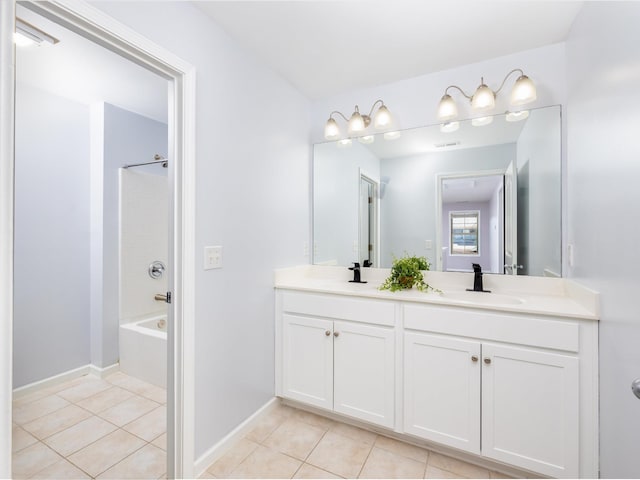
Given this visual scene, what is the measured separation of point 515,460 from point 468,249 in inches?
45.9

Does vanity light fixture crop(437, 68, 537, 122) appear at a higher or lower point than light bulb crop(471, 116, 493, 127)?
higher

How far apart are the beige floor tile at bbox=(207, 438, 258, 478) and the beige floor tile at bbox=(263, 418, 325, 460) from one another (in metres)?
0.10

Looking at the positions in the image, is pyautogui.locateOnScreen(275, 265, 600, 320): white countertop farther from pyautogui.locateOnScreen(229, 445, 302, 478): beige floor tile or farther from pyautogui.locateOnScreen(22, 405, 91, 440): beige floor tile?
pyautogui.locateOnScreen(22, 405, 91, 440): beige floor tile

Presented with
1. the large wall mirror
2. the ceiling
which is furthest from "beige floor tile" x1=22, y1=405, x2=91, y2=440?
the ceiling

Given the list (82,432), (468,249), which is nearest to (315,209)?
(468,249)

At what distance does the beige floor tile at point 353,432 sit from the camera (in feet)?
5.86

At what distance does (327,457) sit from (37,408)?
206cm

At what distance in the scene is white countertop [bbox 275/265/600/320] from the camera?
141cm

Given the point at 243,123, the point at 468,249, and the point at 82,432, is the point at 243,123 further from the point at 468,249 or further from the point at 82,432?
the point at 82,432

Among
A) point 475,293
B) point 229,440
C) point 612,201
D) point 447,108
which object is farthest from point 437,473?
point 447,108

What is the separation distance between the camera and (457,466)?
1.57m

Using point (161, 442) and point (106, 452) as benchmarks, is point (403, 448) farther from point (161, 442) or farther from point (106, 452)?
point (106, 452)

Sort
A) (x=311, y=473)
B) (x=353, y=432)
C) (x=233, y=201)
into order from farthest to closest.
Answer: (x=353, y=432), (x=233, y=201), (x=311, y=473)

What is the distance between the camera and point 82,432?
1.83 meters
